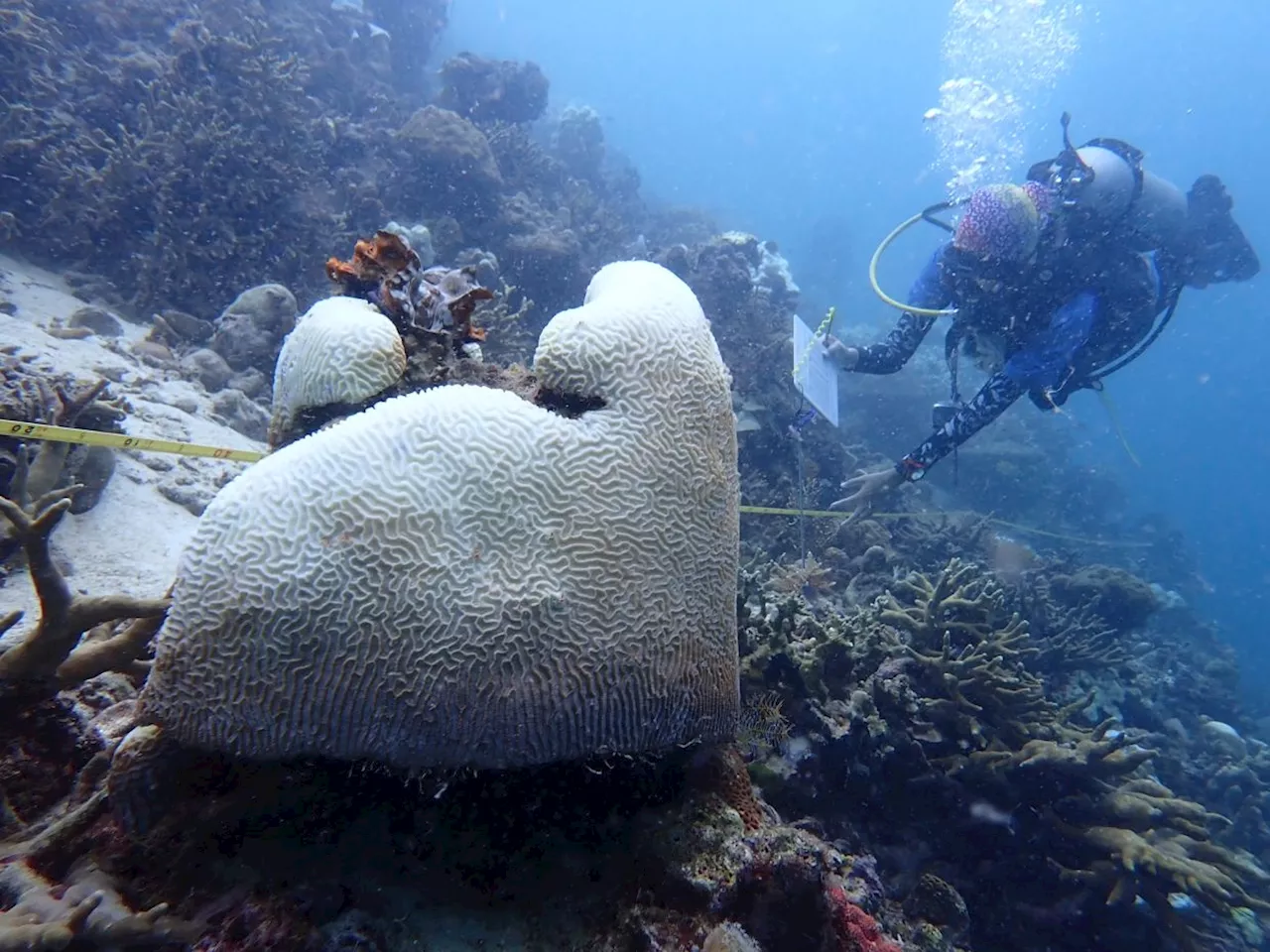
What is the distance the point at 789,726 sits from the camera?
344 centimetres

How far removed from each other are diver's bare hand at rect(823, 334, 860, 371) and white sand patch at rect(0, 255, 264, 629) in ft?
18.0

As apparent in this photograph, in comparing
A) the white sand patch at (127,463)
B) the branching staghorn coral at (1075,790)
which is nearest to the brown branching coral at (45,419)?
the white sand patch at (127,463)

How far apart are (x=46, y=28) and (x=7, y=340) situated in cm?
719

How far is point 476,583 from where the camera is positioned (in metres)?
2.01

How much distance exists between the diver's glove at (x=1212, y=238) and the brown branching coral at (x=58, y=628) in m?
9.23

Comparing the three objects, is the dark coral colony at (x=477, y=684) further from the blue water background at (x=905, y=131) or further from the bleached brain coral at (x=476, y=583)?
the blue water background at (x=905, y=131)

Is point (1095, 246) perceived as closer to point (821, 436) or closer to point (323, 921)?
point (821, 436)

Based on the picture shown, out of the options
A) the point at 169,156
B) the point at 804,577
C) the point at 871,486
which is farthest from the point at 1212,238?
the point at 169,156

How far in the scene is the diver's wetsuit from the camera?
224 inches

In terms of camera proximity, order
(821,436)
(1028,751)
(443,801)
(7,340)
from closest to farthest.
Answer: (443,801) → (1028,751) → (7,340) → (821,436)

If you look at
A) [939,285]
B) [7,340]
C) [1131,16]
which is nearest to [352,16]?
[7,340]

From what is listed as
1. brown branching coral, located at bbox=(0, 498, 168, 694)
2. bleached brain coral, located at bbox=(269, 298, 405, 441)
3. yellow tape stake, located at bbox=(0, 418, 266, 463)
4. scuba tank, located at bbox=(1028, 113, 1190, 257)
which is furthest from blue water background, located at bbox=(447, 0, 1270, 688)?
brown branching coral, located at bbox=(0, 498, 168, 694)

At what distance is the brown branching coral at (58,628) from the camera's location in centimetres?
212

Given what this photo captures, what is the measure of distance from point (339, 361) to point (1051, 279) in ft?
20.8
